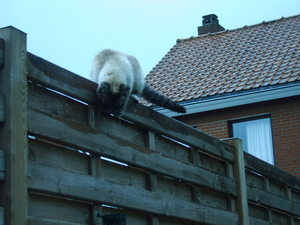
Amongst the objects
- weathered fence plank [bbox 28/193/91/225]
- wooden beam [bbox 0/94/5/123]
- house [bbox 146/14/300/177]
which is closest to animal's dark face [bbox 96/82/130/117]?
weathered fence plank [bbox 28/193/91/225]

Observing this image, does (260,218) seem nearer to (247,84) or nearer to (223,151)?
(223,151)

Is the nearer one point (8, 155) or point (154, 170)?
point (8, 155)

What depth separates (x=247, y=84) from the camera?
1241cm

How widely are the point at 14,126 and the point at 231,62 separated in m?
12.2

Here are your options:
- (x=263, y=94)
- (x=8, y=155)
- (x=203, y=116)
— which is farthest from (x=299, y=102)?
(x=8, y=155)

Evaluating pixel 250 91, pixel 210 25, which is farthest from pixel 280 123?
pixel 210 25

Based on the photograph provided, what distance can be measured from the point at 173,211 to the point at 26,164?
1908 millimetres

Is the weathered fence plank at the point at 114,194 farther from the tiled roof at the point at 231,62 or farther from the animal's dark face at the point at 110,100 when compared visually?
the tiled roof at the point at 231,62

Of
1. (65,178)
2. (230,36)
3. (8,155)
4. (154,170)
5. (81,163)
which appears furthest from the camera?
(230,36)

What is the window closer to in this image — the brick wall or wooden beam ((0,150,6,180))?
Result: the brick wall

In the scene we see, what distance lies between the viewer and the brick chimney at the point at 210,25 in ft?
61.3

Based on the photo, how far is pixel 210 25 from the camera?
→ 18.7 meters

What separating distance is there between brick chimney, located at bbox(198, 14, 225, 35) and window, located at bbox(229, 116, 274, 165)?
678 cm

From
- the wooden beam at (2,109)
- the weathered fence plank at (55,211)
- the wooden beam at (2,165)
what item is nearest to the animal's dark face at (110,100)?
the weathered fence plank at (55,211)
